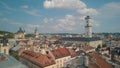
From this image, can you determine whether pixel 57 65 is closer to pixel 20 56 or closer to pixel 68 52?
pixel 68 52

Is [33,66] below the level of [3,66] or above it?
below

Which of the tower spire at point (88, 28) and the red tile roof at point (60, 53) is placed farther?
the tower spire at point (88, 28)

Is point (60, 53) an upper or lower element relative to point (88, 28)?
lower

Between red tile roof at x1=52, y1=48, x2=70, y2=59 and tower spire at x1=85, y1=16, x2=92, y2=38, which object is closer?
red tile roof at x1=52, y1=48, x2=70, y2=59

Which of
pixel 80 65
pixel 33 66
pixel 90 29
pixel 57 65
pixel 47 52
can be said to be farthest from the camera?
pixel 90 29

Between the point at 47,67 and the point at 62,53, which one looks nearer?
the point at 47,67

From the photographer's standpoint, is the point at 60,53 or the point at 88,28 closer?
the point at 60,53

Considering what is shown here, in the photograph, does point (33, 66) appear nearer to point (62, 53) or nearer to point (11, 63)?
point (62, 53)

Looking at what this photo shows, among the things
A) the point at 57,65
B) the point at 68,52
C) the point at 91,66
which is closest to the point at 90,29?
the point at 68,52

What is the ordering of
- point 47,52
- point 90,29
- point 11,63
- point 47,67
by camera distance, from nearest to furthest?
1. point 11,63
2. point 47,67
3. point 47,52
4. point 90,29

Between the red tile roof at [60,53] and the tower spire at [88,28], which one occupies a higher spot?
the tower spire at [88,28]

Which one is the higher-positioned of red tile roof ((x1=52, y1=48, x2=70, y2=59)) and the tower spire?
the tower spire
